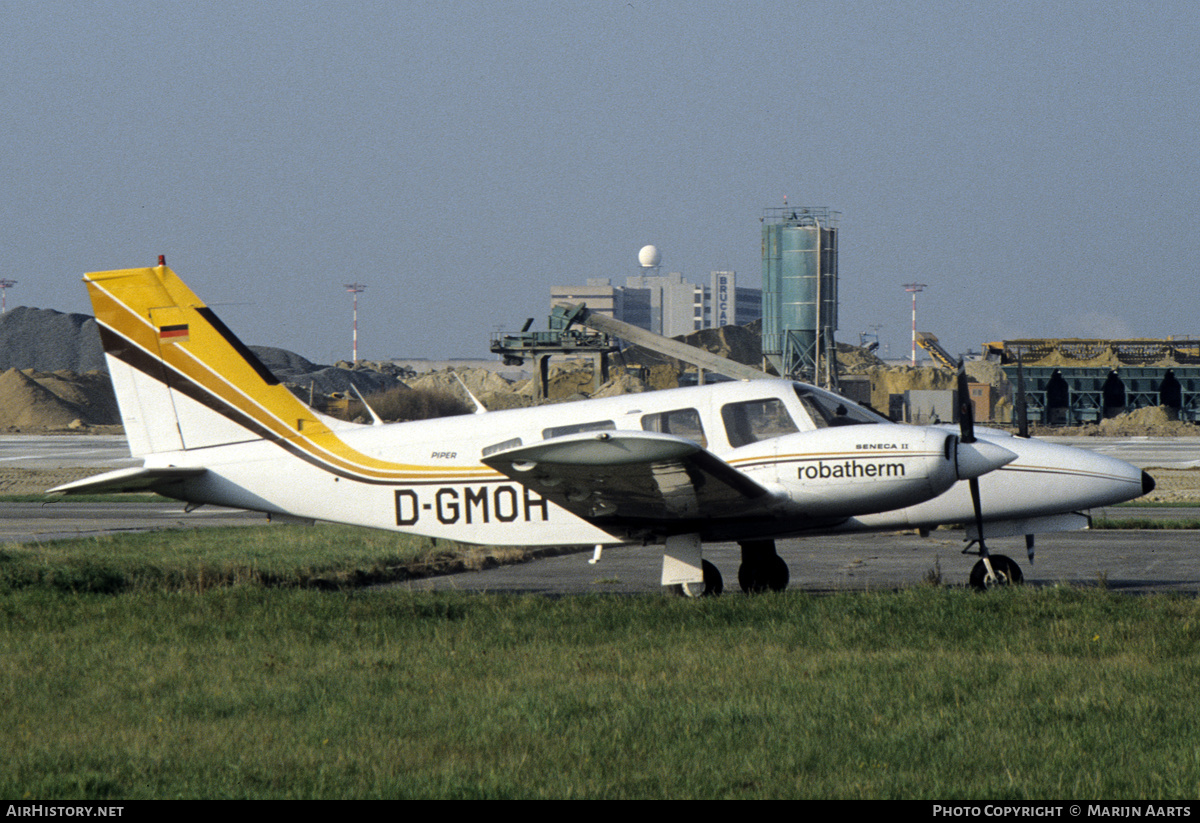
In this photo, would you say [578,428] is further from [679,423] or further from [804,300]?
[804,300]

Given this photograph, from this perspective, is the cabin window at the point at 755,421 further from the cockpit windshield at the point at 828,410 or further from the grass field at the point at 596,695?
the grass field at the point at 596,695

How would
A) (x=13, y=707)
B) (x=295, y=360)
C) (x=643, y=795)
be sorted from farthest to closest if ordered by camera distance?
(x=295, y=360)
(x=13, y=707)
(x=643, y=795)

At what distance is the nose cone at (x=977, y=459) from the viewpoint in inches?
450

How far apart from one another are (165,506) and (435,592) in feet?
63.1

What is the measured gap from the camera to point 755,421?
12.2 m

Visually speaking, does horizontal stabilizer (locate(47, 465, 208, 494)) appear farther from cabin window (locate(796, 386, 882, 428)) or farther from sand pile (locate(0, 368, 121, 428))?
sand pile (locate(0, 368, 121, 428))

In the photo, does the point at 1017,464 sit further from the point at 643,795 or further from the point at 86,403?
the point at 86,403

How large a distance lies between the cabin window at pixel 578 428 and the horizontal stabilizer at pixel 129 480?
415cm

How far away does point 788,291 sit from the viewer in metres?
63.9

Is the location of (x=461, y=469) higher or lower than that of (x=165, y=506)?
higher

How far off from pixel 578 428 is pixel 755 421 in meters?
1.95

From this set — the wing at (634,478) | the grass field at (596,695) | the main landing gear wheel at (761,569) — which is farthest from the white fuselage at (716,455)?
the grass field at (596,695)

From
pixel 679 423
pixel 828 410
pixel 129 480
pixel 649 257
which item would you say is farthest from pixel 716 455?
pixel 649 257

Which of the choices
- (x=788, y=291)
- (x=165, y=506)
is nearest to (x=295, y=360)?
(x=788, y=291)
